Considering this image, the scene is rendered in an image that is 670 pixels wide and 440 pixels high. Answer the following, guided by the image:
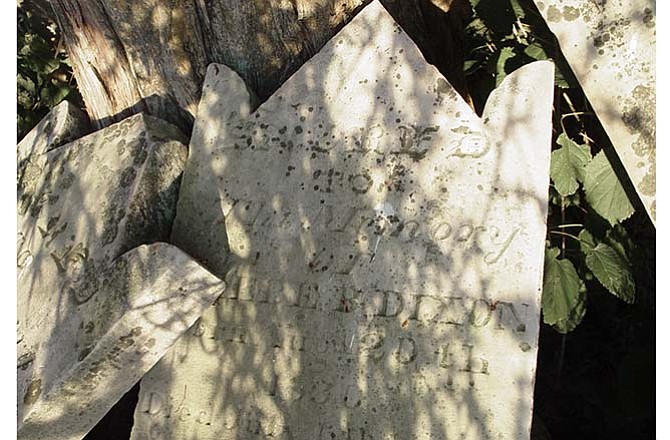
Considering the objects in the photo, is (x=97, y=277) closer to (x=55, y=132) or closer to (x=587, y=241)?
(x=55, y=132)

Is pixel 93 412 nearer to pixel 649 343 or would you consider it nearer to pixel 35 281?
pixel 35 281

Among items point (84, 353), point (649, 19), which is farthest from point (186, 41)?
point (649, 19)

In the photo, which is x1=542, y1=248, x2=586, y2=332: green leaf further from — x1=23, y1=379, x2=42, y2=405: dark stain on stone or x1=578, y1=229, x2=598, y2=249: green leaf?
x1=23, y1=379, x2=42, y2=405: dark stain on stone

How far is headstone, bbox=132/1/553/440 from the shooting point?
2109mm

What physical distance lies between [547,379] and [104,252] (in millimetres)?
2242

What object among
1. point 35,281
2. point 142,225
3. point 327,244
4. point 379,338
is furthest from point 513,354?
point 35,281

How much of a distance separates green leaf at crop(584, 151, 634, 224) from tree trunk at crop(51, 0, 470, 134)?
75cm

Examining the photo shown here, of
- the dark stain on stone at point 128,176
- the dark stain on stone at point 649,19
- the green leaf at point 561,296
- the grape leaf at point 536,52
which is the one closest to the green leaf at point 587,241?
the green leaf at point 561,296

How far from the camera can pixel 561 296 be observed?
2.64m

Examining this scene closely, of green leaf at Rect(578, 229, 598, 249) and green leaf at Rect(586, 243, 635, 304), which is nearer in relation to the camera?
green leaf at Rect(586, 243, 635, 304)

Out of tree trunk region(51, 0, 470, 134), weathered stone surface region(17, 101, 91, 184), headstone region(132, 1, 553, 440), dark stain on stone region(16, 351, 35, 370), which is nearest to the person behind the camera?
headstone region(132, 1, 553, 440)

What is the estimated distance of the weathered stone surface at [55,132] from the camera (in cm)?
276

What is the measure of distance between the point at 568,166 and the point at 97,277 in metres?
1.59

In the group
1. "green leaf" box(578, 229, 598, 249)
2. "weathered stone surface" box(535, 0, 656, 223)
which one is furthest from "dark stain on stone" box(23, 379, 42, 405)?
"green leaf" box(578, 229, 598, 249)
